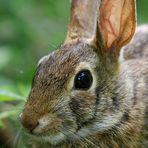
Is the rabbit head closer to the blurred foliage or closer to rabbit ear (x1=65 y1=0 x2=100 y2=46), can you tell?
rabbit ear (x1=65 y1=0 x2=100 y2=46)

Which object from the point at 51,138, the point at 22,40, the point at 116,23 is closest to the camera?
the point at 51,138

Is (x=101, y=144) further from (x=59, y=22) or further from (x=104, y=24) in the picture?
(x=59, y=22)

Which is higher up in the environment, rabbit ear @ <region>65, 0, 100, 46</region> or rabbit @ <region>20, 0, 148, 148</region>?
rabbit ear @ <region>65, 0, 100, 46</region>

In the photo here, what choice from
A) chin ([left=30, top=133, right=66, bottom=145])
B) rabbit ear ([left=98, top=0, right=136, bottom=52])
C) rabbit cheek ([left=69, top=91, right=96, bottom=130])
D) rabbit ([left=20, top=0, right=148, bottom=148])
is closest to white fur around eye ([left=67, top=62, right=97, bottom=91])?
rabbit ([left=20, top=0, right=148, bottom=148])

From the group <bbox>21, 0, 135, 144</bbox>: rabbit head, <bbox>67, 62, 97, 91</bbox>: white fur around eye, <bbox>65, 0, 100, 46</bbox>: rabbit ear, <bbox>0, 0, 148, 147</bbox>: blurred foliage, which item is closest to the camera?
<bbox>21, 0, 135, 144</bbox>: rabbit head

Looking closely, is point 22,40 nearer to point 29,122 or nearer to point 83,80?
point 83,80

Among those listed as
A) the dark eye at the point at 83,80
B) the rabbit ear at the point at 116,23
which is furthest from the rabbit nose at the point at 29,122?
the rabbit ear at the point at 116,23

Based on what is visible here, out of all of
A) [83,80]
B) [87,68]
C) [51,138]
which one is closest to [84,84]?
[83,80]
